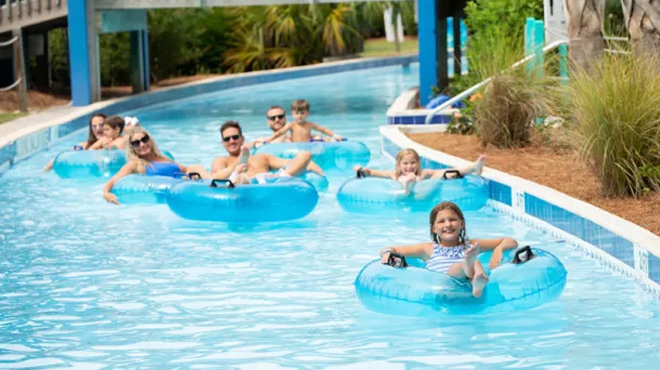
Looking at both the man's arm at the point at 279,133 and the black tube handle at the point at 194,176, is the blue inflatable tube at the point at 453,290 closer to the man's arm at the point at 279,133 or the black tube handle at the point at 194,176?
the black tube handle at the point at 194,176

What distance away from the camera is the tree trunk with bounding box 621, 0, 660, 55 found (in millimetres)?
9977

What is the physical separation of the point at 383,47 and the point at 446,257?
32879 mm

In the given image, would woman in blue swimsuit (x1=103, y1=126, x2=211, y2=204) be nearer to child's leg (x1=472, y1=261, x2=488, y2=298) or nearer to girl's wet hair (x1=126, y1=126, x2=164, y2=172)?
girl's wet hair (x1=126, y1=126, x2=164, y2=172)

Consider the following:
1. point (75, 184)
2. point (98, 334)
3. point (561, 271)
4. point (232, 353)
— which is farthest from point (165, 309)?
point (75, 184)

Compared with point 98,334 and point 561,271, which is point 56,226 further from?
point 561,271

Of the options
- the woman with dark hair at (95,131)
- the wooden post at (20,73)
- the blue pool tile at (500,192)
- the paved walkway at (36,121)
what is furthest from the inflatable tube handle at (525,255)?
the wooden post at (20,73)

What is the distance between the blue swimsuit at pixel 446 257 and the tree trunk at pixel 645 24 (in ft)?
11.2

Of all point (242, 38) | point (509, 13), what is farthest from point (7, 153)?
point (242, 38)

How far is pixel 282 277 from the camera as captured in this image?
320 inches

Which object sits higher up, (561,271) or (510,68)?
(510,68)

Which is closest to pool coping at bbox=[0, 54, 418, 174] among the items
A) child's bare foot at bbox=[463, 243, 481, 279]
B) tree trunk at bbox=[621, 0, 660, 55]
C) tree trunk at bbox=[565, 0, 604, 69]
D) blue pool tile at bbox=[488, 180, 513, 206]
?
blue pool tile at bbox=[488, 180, 513, 206]

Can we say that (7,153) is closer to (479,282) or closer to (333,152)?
(333,152)

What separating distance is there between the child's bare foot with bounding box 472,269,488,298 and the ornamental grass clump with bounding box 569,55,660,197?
8.20 feet

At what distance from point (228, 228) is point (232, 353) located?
3.65 meters
